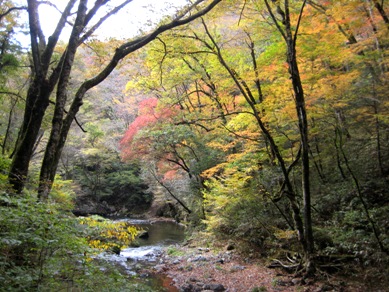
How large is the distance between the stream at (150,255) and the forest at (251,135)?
1.22m

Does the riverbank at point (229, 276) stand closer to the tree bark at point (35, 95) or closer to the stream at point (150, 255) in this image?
the stream at point (150, 255)

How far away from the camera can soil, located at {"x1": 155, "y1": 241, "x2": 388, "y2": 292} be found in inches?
255

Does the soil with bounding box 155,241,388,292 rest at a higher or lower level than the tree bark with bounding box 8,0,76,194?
lower

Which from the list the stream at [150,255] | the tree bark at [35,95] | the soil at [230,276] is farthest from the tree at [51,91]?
the soil at [230,276]

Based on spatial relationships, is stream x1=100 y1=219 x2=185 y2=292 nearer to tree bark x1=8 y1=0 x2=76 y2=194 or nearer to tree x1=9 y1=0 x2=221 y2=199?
tree x1=9 y1=0 x2=221 y2=199

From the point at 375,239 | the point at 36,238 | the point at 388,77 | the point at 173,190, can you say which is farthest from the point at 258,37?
the point at 173,190

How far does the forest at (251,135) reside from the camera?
4.10 m

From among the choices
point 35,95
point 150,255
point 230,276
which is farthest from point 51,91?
point 150,255

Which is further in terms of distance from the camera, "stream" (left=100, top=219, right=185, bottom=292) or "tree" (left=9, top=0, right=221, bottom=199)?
"stream" (left=100, top=219, right=185, bottom=292)

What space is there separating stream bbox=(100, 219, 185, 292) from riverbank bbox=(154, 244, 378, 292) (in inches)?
14.1

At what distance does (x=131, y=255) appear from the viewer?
541 inches

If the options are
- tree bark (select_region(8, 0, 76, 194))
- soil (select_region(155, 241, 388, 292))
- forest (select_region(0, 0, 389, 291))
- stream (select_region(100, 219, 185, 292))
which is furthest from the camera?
stream (select_region(100, 219, 185, 292))

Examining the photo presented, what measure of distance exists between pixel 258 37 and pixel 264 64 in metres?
1.47

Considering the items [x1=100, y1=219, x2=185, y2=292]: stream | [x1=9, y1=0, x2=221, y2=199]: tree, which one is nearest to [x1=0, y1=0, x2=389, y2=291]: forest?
[x1=9, y1=0, x2=221, y2=199]: tree
